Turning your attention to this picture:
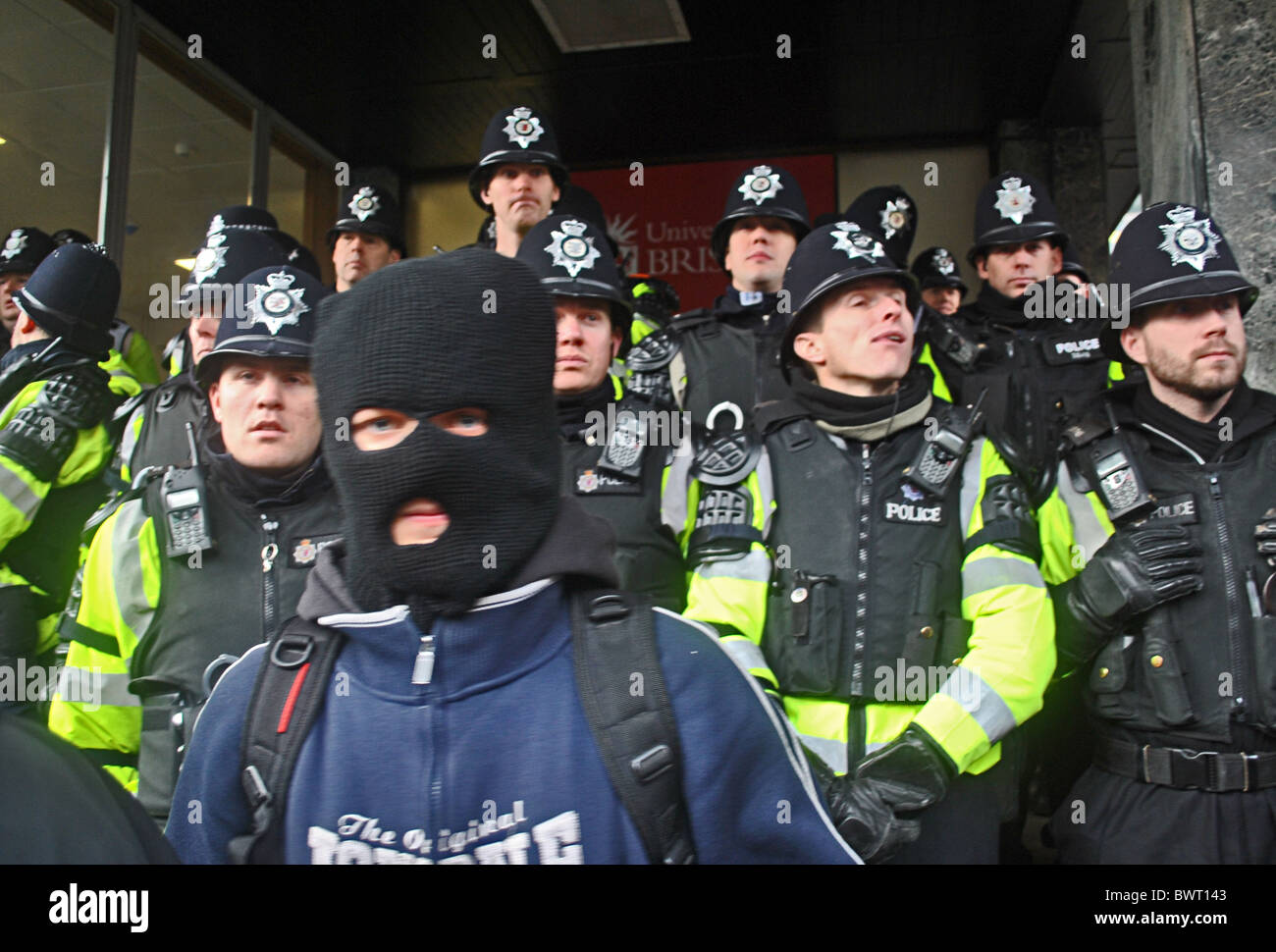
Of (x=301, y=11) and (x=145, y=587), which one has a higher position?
(x=301, y=11)

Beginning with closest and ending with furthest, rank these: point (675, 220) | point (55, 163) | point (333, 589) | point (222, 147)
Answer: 1. point (333, 589)
2. point (55, 163)
3. point (222, 147)
4. point (675, 220)

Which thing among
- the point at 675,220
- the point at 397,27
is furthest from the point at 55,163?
the point at 675,220

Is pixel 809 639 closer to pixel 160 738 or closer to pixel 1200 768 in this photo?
pixel 1200 768

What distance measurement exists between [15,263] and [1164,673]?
5975 millimetres

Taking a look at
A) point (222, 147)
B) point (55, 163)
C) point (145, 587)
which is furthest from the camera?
point (222, 147)

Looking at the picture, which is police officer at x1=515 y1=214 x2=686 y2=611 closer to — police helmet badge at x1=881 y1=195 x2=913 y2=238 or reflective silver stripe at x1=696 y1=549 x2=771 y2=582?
reflective silver stripe at x1=696 y1=549 x2=771 y2=582

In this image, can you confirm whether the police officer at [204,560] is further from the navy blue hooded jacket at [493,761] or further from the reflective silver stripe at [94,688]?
the navy blue hooded jacket at [493,761]

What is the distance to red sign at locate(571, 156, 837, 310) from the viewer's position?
10172 millimetres

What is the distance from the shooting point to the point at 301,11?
7578 mm

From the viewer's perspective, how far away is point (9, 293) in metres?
5.95

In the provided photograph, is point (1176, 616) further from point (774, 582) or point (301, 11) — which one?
point (301, 11)

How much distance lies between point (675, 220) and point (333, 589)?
29.6 feet

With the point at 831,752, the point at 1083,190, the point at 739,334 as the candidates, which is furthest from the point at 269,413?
the point at 1083,190
